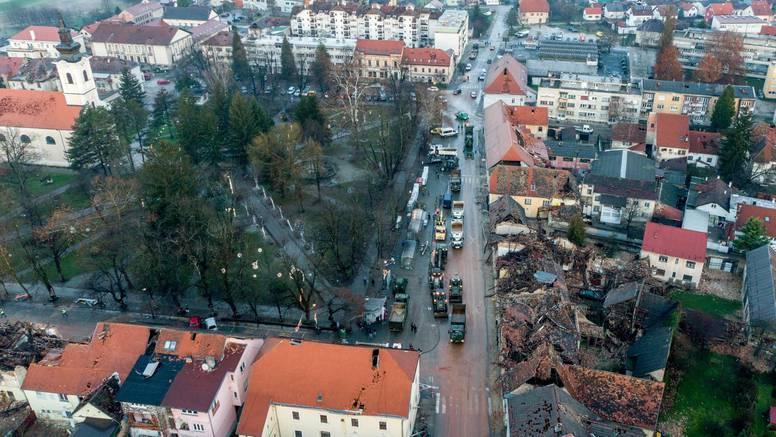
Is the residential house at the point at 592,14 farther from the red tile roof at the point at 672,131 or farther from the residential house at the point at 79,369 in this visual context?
the residential house at the point at 79,369

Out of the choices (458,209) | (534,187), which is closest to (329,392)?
(458,209)

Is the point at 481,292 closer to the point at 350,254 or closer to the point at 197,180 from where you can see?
the point at 350,254

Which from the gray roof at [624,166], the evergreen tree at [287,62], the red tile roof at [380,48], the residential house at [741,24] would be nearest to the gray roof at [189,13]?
the evergreen tree at [287,62]

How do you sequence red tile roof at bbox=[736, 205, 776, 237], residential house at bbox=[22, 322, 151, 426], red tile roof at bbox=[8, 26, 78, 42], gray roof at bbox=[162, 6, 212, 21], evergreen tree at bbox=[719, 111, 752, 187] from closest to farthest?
1. residential house at bbox=[22, 322, 151, 426]
2. red tile roof at bbox=[736, 205, 776, 237]
3. evergreen tree at bbox=[719, 111, 752, 187]
4. red tile roof at bbox=[8, 26, 78, 42]
5. gray roof at bbox=[162, 6, 212, 21]

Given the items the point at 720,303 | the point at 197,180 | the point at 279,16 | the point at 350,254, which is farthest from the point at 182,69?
the point at 720,303

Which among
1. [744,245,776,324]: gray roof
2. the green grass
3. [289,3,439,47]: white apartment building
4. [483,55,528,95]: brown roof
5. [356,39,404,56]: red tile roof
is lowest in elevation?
the green grass

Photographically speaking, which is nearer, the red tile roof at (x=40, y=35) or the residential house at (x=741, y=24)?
the residential house at (x=741, y=24)

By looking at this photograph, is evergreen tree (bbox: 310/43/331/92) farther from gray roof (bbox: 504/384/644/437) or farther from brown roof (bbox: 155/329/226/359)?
gray roof (bbox: 504/384/644/437)

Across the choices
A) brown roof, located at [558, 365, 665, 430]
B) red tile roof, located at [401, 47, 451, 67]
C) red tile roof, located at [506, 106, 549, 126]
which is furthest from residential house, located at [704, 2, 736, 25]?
brown roof, located at [558, 365, 665, 430]
